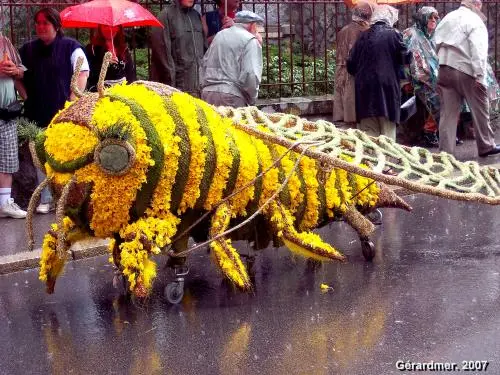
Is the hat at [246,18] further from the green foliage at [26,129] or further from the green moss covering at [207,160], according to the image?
the green moss covering at [207,160]

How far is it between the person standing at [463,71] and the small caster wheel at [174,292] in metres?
7.50

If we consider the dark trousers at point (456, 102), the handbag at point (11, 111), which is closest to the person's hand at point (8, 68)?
the handbag at point (11, 111)

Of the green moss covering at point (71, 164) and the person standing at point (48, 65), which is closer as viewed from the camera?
the green moss covering at point (71, 164)

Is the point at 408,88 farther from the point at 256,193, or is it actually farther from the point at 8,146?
the point at 256,193

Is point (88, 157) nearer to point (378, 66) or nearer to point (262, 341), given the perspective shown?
point (262, 341)

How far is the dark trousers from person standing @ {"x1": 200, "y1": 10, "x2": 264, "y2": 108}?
396 cm

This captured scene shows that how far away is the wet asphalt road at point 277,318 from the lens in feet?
19.1

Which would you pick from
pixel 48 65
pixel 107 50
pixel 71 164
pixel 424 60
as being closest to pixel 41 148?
pixel 71 164

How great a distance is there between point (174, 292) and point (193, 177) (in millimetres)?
876

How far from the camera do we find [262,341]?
6152 millimetres

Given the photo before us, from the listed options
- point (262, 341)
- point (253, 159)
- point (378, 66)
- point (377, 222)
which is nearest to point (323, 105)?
point (378, 66)

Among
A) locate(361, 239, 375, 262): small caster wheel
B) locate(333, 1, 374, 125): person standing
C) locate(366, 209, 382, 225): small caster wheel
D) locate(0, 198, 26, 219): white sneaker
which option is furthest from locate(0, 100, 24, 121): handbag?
A: locate(333, 1, 374, 125): person standing

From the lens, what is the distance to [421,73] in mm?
14539

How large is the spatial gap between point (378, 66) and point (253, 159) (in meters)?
5.60
